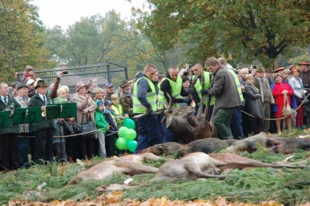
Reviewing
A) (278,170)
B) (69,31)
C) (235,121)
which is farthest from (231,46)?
(69,31)

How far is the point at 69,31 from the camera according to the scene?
97.3m

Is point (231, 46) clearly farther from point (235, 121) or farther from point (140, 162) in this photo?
point (140, 162)

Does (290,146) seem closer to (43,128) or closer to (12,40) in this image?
(43,128)

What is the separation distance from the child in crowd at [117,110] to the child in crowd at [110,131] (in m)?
0.21

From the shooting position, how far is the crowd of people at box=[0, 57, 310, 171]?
15617mm

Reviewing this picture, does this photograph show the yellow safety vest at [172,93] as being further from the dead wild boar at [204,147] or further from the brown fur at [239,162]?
the brown fur at [239,162]

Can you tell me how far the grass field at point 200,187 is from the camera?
7.66 meters

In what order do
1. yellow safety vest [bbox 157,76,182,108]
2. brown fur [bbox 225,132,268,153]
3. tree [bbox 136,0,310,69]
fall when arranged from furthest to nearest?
tree [bbox 136,0,310,69]
yellow safety vest [bbox 157,76,182,108]
brown fur [bbox 225,132,268,153]

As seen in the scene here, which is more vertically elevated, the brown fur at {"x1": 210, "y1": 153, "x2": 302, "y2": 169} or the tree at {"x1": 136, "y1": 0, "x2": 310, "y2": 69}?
the tree at {"x1": 136, "y1": 0, "x2": 310, "y2": 69}

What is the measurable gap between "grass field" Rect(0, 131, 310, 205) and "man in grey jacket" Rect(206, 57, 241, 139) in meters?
4.49

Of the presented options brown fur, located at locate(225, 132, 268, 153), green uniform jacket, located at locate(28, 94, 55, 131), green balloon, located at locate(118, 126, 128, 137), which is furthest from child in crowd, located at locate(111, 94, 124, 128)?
brown fur, located at locate(225, 132, 268, 153)

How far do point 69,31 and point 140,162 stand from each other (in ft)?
284

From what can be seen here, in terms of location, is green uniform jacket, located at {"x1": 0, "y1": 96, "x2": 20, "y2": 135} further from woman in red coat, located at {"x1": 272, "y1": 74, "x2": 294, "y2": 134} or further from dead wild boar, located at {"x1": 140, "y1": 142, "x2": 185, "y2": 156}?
A: woman in red coat, located at {"x1": 272, "y1": 74, "x2": 294, "y2": 134}

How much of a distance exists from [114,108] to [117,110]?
118mm
